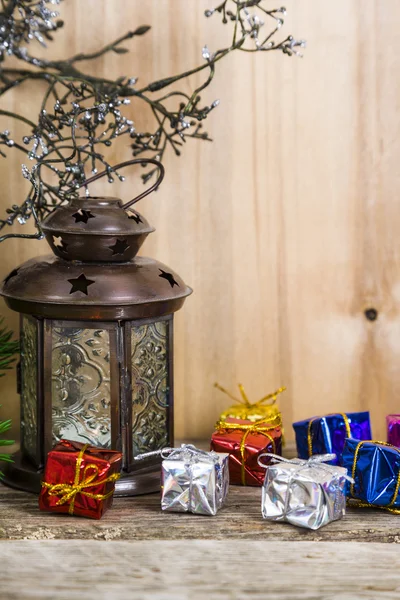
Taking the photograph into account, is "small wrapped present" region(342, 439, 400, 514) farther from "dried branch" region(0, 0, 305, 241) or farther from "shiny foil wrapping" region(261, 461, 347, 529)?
"dried branch" region(0, 0, 305, 241)

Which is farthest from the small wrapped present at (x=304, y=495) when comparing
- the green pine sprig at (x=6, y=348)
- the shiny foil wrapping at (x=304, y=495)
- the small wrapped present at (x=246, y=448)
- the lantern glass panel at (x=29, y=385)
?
the green pine sprig at (x=6, y=348)

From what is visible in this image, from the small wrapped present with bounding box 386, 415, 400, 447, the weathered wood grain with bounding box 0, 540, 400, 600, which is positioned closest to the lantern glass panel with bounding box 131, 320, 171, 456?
the weathered wood grain with bounding box 0, 540, 400, 600

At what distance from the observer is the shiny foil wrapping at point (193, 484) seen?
3.20 ft

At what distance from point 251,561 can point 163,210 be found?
2.13ft

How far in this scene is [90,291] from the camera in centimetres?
101

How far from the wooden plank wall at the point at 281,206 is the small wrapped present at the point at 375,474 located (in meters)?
0.36

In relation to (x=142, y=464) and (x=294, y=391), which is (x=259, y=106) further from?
(x=142, y=464)

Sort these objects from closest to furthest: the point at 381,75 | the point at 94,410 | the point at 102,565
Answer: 1. the point at 102,565
2. the point at 94,410
3. the point at 381,75

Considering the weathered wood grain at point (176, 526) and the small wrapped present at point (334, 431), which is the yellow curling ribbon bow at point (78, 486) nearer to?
the weathered wood grain at point (176, 526)

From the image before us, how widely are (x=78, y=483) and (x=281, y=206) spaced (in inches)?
24.3

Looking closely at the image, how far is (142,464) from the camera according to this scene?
1.09 metres

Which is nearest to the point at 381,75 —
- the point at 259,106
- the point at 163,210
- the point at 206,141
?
the point at 259,106

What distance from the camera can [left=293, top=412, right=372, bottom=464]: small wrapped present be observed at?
1.12 meters

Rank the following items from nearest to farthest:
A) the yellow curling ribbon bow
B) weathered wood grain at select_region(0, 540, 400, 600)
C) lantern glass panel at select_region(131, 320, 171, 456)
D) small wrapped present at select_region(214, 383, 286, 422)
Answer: weathered wood grain at select_region(0, 540, 400, 600) → the yellow curling ribbon bow → lantern glass panel at select_region(131, 320, 171, 456) → small wrapped present at select_region(214, 383, 286, 422)
